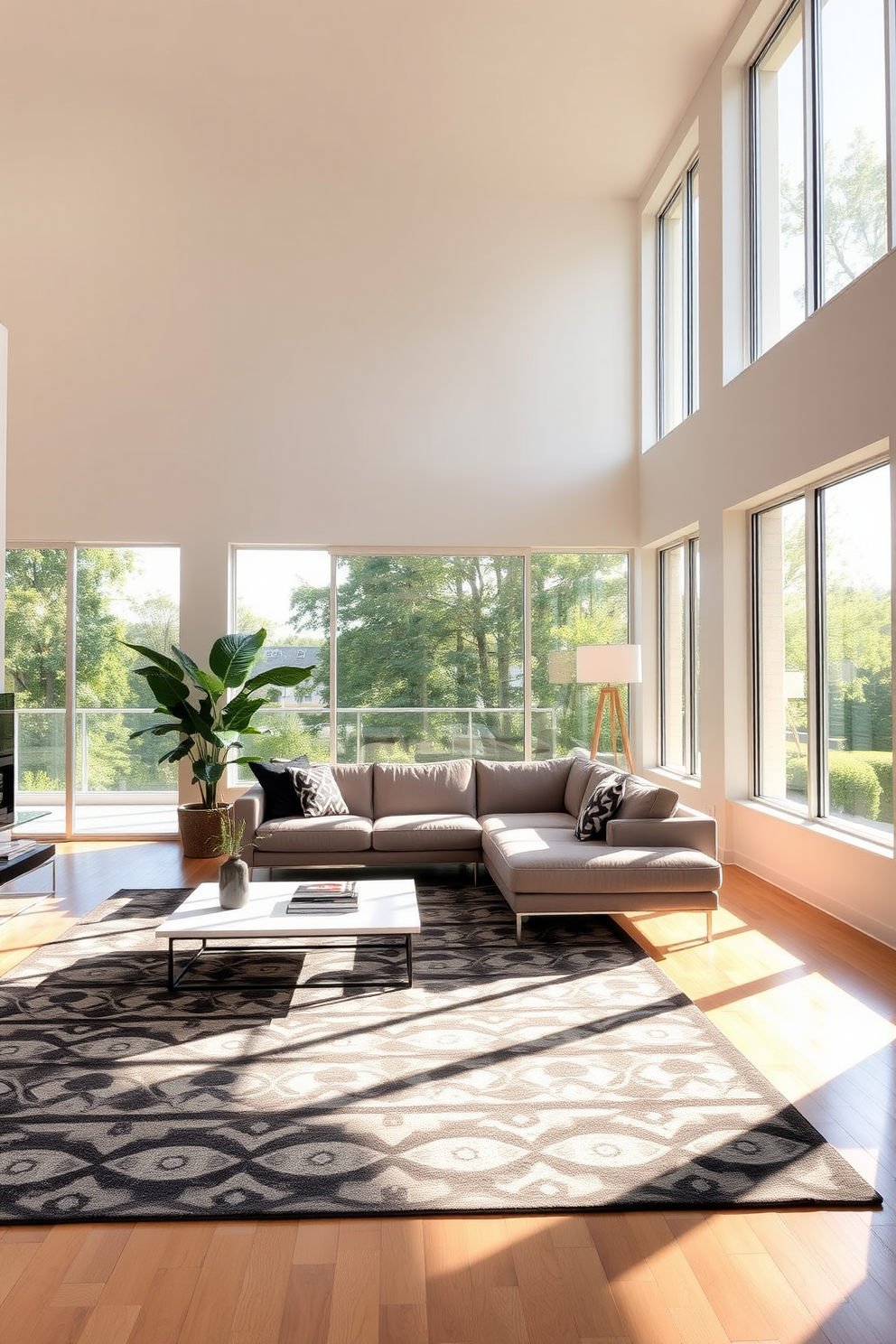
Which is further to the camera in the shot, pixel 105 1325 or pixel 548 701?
pixel 548 701

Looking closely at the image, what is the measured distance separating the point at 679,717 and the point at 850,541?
116 inches

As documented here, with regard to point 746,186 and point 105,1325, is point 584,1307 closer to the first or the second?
point 105,1325

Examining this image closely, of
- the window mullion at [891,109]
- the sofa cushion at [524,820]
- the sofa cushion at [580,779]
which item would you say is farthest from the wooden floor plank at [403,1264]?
the window mullion at [891,109]

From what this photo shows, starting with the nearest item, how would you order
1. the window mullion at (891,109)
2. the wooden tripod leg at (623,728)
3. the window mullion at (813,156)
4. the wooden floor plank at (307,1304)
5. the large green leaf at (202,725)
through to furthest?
1. the wooden floor plank at (307,1304)
2. the window mullion at (891,109)
3. the window mullion at (813,156)
4. the large green leaf at (202,725)
5. the wooden tripod leg at (623,728)

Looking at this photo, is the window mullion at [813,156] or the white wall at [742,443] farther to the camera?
the window mullion at [813,156]

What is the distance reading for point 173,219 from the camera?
8023 millimetres

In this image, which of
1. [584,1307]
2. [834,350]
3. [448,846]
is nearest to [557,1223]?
[584,1307]

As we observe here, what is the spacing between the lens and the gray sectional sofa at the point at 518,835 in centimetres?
473

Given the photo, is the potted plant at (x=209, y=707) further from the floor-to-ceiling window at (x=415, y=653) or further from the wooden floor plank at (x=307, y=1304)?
the wooden floor plank at (x=307, y=1304)

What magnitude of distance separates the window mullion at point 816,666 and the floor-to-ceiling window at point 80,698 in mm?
5053

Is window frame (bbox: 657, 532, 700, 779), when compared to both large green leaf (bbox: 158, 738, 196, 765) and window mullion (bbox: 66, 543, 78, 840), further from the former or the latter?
window mullion (bbox: 66, 543, 78, 840)

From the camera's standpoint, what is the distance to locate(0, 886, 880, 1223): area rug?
2457 millimetres

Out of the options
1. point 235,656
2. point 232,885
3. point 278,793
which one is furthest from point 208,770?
point 232,885

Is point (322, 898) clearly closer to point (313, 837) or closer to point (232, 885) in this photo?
point (232, 885)
